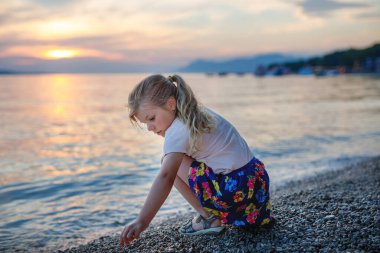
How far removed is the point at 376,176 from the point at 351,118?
523 inches

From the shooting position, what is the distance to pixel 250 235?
3383 mm

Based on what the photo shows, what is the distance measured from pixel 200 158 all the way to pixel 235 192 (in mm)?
420

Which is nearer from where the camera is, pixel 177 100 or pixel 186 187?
pixel 177 100

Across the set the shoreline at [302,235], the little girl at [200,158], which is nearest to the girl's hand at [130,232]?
the little girl at [200,158]

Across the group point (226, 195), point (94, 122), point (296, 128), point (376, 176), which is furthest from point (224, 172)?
point (94, 122)

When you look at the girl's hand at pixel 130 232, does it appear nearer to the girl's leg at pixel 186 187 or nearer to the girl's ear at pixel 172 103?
the girl's leg at pixel 186 187

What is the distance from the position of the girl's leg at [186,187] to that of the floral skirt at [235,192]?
0.07m

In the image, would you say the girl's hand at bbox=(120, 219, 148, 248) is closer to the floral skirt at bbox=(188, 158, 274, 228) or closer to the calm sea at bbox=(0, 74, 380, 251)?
the floral skirt at bbox=(188, 158, 274, 228)

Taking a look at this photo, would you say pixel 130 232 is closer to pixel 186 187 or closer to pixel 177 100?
pixel 186 187

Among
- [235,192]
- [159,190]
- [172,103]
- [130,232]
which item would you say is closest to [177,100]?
[172,103]

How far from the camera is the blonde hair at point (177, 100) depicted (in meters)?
3.11

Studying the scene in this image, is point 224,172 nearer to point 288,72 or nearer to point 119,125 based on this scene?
point 119,125

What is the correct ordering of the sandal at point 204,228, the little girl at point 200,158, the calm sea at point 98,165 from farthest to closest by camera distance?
the calm sea at point 98,165 → the sandal at point 204,228 → the little girl at point 200,158

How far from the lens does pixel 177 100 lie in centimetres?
321
